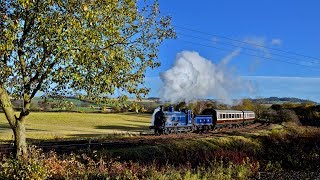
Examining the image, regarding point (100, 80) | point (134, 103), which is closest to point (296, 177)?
point (134, 103)

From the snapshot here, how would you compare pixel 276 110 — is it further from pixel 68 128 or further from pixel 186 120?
pixel 186 120

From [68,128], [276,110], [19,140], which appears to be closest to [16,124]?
[19,140]

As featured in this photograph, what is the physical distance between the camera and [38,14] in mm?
13922

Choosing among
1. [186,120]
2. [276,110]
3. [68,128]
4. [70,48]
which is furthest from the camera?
[276,110]

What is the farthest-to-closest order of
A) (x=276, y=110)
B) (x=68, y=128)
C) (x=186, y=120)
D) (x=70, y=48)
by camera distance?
(x=276, y=110) → (x=68, y=128) → (x=186, y=120) → (x=70, y=48)

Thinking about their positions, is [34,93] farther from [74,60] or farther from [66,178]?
[66,178]

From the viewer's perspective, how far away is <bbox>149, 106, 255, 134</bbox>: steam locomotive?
39981mm

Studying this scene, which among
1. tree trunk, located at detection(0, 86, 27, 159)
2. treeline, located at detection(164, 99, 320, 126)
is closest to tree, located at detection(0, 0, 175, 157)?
tree trunk, located at detection(0, 86, 27, 159)

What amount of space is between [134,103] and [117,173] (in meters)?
3.42

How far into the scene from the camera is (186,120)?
43.4 meters

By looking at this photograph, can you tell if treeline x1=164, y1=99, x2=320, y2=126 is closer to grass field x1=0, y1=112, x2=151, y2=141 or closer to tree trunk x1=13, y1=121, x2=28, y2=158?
grass field x1=0, y1=112, x2=151, y2=141

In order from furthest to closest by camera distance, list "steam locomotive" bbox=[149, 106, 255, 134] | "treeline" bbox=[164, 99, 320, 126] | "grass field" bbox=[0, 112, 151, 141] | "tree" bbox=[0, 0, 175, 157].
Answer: "treeline" bbox=[164, 99, 320, 126], "grass field" bbox=[0, 112, 151, 141], "steam locomotive" bbox=[149, 106, 255, 134], "tree" bbox=[0, 0, 175, 157]

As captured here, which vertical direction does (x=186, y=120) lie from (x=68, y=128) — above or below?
above

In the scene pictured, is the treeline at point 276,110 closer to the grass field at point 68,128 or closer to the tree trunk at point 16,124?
the grass field at point 68,128
